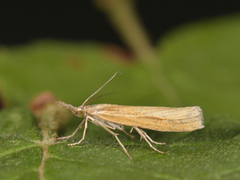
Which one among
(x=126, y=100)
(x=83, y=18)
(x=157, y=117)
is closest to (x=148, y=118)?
(x=157, y=117)

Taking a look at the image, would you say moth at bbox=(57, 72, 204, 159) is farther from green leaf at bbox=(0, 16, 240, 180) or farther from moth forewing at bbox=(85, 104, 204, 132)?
green leaf at bbox=(0, 16, 240, 180)

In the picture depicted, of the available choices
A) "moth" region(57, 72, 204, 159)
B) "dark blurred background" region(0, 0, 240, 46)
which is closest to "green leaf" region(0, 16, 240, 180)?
"moth" region(57, 72, 204, 159)

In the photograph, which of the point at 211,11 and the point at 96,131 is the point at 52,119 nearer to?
the point at 96,131

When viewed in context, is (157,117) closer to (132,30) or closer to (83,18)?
(132,30)

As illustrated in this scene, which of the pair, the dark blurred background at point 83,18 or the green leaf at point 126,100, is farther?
the dark blurred background at point 83,18

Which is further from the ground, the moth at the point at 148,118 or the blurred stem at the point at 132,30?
the blurred stem at the point at 132,30

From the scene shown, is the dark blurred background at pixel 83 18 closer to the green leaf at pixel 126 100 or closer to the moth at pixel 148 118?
the green leaf at pixel 126 100

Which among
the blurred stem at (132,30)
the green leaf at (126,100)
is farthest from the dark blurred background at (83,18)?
the green leaf at (126,100)
